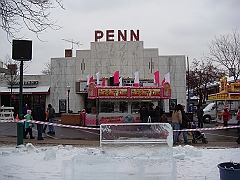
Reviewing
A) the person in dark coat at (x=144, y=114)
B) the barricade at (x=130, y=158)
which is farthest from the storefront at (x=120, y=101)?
the barricade at (x=130, y=158)

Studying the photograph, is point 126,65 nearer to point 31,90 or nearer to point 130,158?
point 31,90

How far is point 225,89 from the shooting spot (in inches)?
784

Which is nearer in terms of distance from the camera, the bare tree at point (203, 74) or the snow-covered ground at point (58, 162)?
the snow-covered ground at point (58, 162)

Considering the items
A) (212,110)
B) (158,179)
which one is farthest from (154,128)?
(212,110)

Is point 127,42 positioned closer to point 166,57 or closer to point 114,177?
point 166,57

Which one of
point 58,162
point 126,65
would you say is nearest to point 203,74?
point 126,65

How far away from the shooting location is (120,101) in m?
21.1

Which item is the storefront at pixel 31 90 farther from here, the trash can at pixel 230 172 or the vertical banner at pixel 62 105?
the trash can at pixel 230 172

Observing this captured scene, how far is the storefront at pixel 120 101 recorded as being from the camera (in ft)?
65.7

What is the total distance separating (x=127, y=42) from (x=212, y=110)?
40.7ft

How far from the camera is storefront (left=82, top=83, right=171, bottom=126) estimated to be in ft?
65.7

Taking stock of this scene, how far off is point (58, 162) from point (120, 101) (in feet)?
47.0

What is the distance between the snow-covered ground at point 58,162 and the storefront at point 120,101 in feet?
37.1

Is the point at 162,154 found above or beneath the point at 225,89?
beneath
